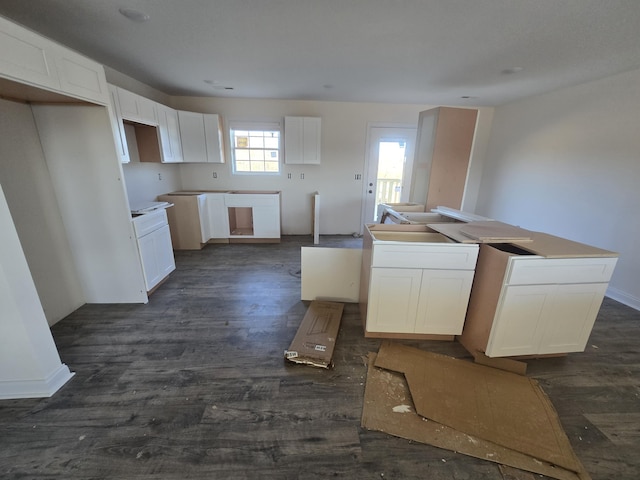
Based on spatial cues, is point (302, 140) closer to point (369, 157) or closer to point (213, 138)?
point (369, 157)

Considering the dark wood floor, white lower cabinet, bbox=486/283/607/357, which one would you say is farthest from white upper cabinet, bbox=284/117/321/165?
white lower cabinet, bbox=486/283/607/357

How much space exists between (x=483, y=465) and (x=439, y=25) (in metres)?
2.85

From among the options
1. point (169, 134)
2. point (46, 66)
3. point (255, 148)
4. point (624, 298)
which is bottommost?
point (624, 298)

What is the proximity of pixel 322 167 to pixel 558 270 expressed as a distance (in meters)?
3.94

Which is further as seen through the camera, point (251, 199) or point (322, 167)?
point (322, 167)

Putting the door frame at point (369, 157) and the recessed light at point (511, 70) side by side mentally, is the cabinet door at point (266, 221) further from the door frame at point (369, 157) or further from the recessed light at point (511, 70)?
the recessed light at point (511, 70)

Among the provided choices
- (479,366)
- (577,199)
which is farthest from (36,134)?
(577,199)

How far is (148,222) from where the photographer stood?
2.81 m

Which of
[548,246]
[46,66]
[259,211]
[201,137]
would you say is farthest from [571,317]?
[201,137]

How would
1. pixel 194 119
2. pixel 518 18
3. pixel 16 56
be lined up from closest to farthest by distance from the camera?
1. pixel 16 56
2. pixel 518 18
3. pixel 194 119

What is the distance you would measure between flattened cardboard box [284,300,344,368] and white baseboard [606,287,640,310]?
3178mm

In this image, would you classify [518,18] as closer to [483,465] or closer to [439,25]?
[439,25]

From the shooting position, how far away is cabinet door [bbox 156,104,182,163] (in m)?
3.69

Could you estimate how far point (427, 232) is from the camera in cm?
243
